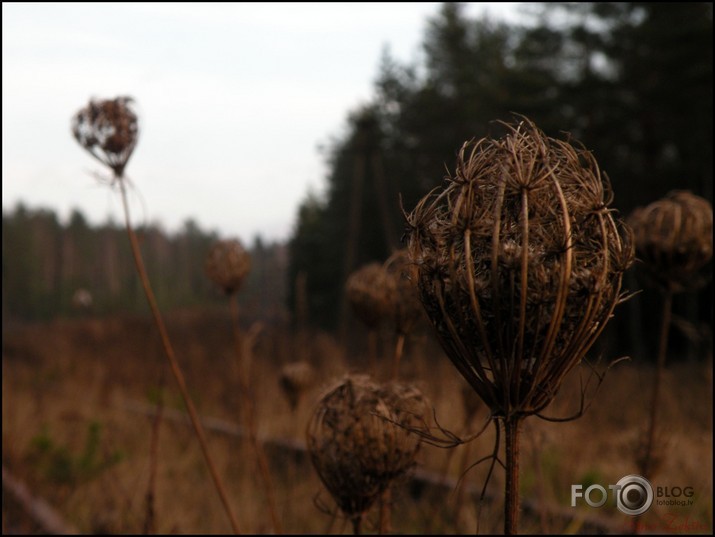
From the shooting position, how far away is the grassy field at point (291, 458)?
154 inches

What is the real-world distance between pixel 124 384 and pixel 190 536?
28.1 feet

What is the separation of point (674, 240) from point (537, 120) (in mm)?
13125

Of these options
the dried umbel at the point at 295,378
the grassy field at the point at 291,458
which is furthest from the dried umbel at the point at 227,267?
the dried umbel at the point at 295,378

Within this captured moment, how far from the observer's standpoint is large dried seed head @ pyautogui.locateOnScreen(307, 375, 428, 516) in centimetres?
→ 184

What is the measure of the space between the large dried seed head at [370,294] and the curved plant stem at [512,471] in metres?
1.40

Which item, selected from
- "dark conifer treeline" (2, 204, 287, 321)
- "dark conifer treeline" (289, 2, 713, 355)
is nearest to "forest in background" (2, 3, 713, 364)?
"dark conifer treeline" (289, 2, 713, 355)

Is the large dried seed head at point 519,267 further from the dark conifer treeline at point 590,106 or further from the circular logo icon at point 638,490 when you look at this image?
the dark conifer treeline at point 590,106

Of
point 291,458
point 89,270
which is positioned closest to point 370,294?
point 291,458

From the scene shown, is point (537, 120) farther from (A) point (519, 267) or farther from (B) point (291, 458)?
(A) point (519, 267)

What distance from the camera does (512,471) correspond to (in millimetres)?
1130

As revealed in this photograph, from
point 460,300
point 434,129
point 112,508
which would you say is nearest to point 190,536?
point 112,508

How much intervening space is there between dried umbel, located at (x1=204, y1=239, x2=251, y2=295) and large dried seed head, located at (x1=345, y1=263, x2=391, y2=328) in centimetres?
68

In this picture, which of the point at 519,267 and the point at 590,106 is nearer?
the point at 519,267

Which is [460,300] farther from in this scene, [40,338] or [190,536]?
[40,338]
